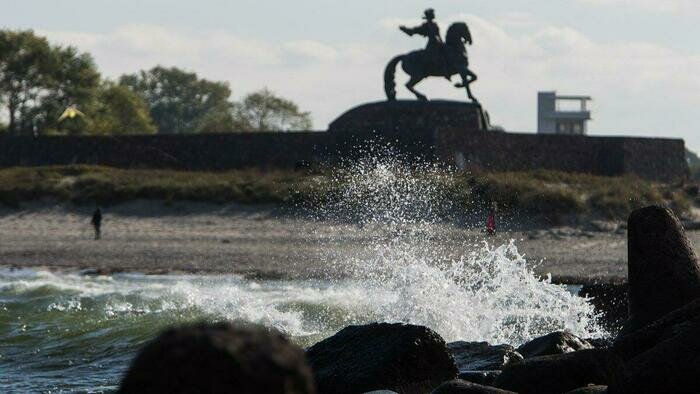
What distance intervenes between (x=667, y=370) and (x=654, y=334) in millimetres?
1449

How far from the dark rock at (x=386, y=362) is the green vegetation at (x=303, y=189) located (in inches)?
969

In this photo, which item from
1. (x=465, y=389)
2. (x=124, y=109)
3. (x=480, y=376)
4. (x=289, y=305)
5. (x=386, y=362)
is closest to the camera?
(x=465, y=389)

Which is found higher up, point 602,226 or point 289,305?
point 602,226

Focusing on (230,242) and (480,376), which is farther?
(230,242)

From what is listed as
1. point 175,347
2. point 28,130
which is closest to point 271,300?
point 175,347

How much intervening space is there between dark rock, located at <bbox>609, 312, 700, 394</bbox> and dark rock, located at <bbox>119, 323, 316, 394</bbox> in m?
4.69

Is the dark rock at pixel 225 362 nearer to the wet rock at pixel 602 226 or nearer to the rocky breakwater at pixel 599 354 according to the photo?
the rocky breakwater at pixel 599 354

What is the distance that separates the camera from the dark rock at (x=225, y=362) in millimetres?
3494

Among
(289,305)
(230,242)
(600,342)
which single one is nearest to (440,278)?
(289,305)

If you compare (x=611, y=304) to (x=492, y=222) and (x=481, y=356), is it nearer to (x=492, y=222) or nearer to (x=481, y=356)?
(x=481, y=356)

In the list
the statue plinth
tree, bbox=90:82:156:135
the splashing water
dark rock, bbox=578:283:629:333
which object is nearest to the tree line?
tree, bbox=90:82:156:135

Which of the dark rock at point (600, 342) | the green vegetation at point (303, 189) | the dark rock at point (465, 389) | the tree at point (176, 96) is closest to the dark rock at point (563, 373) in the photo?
the dark rock at point (465, 389)

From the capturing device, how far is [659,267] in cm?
1075

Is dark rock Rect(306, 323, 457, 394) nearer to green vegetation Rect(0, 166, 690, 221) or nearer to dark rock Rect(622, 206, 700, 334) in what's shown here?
dark rock Rect(622, 206, 700, 334)
